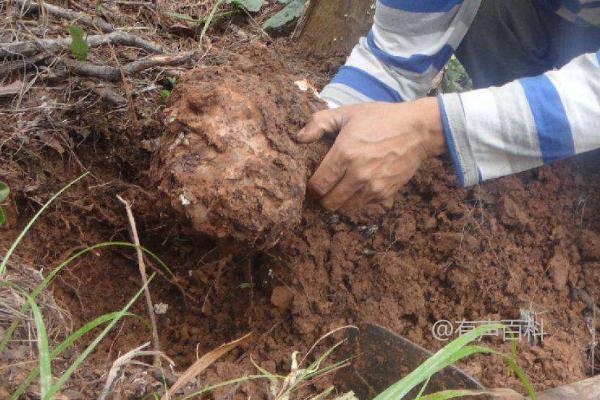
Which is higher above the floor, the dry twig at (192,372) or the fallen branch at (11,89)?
the dry twig at (192,372)

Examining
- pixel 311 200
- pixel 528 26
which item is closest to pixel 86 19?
pixel 311 200

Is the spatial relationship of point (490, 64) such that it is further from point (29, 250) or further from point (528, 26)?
point (29, 250)

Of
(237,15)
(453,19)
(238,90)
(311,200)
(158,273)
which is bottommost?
(158,273)

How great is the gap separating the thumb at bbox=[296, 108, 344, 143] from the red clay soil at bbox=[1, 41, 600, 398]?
3 centimetres

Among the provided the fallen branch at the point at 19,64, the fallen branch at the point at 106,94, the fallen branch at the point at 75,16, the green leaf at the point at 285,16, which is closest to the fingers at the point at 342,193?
the fallen branch at the point at 106,94

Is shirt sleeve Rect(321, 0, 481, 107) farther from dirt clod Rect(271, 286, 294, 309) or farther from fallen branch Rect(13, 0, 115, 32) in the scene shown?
fallen branch Rect(13, 0, 115, 32)

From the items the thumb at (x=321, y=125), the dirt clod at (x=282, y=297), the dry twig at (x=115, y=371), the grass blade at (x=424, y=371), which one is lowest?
the dirt clod at (x=282, y=297)

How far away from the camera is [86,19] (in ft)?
6.98

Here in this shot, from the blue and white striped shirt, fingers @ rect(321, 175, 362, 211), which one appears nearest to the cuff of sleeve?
the blue and white striped shirt

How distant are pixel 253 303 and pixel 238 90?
653 mm

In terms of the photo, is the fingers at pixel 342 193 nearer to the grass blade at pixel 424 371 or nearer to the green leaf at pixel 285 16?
the grass blade at pixel 424 371

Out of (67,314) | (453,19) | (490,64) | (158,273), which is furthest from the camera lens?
(490,64)

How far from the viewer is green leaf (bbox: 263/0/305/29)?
9.09 feet

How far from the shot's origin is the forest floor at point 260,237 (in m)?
1.55
